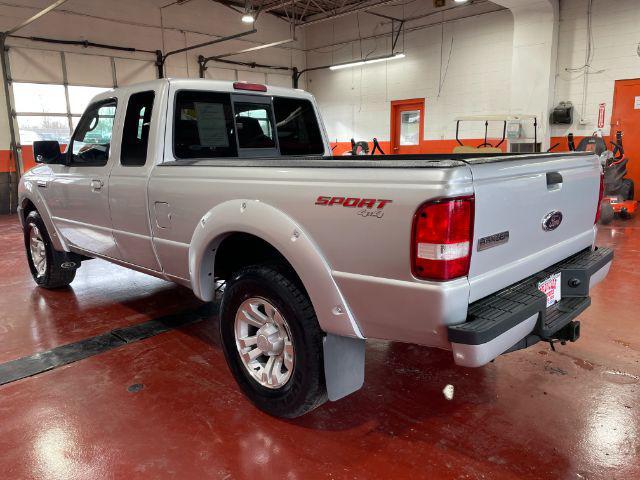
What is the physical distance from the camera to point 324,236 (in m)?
1.93

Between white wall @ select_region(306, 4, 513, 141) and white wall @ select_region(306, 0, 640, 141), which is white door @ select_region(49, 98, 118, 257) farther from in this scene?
white wall @ select_region(306, 4, 513, 141)

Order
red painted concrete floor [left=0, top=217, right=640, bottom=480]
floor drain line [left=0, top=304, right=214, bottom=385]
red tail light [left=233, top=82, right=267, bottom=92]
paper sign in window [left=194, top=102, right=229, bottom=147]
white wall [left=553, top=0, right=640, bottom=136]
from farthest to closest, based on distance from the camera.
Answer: white wall [left=553, top=0, right=640, bottom=136] → red tail light [left=233, top=82, right=267, bottom=92] → paper sign in window [left=194, top=102, right=229, bottom=147] → floor drain line [left=0, top=304, right=214, bottom=385] → red painted concrete floor [left=0, top=217, right=640, bottom=480]

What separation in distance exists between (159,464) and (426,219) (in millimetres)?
1597

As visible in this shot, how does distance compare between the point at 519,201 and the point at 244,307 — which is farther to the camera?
the point at 244,307

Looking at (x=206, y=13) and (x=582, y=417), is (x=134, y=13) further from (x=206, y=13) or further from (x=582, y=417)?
(x=582, y=417)

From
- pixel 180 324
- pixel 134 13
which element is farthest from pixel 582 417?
pixel 134 13

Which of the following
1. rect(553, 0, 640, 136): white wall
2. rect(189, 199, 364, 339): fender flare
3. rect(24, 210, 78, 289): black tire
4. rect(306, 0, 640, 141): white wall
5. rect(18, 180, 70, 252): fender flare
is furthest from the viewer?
rect(306, 0, 640, 141): white wall

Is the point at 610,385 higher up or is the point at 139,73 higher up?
the point at 139,73

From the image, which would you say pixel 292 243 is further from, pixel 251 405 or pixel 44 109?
pixel 44 109

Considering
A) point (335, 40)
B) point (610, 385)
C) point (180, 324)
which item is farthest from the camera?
point (335, 40)

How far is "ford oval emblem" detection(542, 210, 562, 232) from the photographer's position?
211 centimetres

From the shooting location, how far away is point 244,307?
→ 8.08 ft

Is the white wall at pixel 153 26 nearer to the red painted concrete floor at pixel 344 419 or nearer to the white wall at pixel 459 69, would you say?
the white wall at pixel 459 69

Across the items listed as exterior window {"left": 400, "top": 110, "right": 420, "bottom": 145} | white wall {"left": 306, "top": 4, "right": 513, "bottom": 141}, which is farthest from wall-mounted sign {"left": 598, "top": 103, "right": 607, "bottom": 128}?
exterior window {"left": 400, "top": 110, "right": 420, "bottom": 145}
